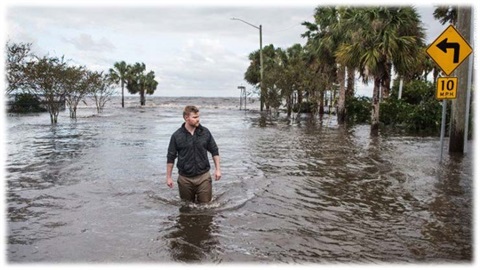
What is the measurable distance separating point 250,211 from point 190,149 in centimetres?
144

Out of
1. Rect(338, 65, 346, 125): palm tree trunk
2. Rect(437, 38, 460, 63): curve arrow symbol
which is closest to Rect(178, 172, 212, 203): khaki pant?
Rect(437, 38, 460, 63): curve arrow symbol

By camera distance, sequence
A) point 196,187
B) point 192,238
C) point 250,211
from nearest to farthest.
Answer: point 192,238, point 196,187, point 250,211

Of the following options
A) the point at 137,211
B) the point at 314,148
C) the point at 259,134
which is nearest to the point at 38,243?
the point at 137,211

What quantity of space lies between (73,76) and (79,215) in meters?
26.5

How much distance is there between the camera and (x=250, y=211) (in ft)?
22.4

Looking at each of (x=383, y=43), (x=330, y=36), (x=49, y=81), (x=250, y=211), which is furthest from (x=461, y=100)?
(x=49, y=81)

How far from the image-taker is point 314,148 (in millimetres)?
14625

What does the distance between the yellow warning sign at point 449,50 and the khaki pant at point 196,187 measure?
6.69 meters

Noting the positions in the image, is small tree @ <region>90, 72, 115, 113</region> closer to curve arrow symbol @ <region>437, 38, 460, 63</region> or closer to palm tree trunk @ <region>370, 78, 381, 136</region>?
palm tree trunk @ <region>370, 78, 381, 136</region>

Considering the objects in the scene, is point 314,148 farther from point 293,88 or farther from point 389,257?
point 293,88

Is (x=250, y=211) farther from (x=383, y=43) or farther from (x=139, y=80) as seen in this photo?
(x=139, y=80)

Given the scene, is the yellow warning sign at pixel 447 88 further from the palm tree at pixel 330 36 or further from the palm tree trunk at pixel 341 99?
the palm tree trunk at pixel 341 99

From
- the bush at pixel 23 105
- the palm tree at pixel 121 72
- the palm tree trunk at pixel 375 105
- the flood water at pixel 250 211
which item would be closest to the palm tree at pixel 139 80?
the palm tree at pixel 121 72

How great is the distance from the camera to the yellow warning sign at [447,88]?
10305mm
